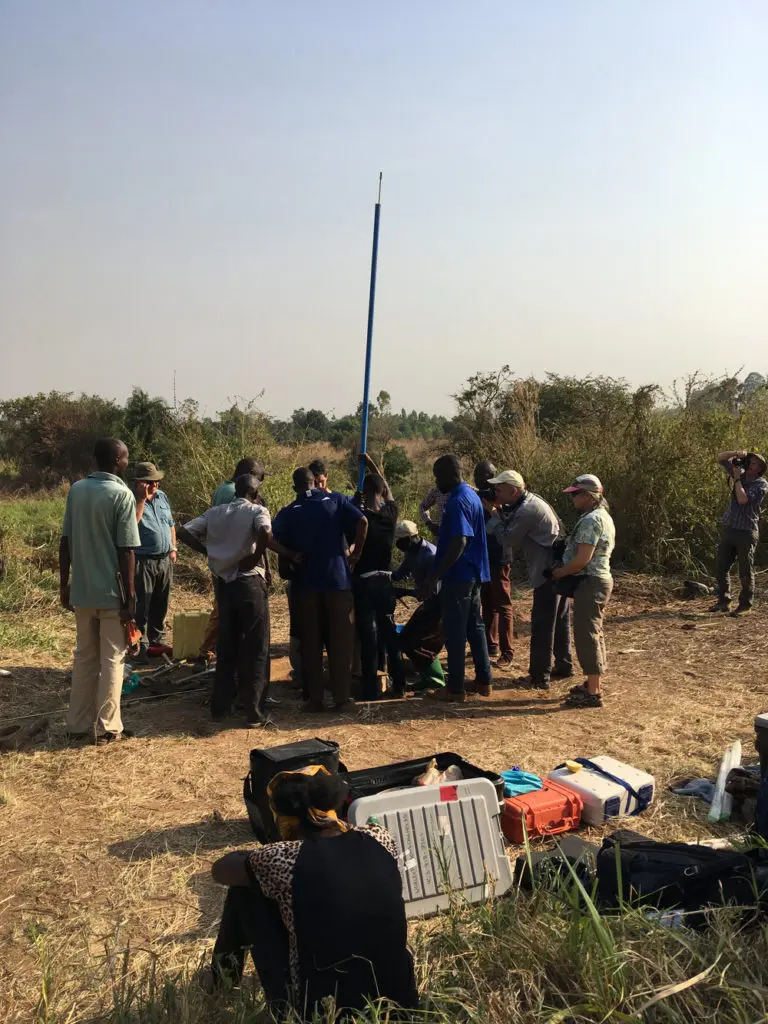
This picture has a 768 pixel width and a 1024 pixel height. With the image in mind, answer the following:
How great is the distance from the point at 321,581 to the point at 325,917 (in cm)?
388

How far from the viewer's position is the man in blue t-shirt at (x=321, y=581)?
20.8 feet

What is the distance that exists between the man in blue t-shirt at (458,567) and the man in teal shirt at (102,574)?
2.38 meters

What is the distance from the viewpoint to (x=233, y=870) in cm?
275

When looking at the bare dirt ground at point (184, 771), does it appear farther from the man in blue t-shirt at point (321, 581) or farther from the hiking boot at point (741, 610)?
the hiking boot at point (741, 610)

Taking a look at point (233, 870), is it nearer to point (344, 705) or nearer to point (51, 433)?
point (344, 705)

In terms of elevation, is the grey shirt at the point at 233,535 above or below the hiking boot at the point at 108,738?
above

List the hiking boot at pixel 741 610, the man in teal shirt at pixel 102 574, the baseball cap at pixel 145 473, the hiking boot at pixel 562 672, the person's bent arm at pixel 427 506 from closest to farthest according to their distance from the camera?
the man in teal shirt at pixel 102 574
the hiking boot at pixel 562 672
the baseball cap at pixel 145 473
the person's bent arm at pixel 427 506
the hiking boot at pixel 741 610

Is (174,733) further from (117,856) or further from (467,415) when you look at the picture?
(467,415)

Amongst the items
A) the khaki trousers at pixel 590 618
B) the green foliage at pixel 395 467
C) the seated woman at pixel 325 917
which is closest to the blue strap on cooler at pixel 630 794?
the khaki trousers at pixel 590 618

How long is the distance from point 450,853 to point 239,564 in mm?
3077

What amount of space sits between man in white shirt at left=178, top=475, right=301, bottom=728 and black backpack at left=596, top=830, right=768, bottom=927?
3222mm

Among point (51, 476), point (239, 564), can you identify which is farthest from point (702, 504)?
point (51, 476)

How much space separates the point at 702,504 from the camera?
12359mm

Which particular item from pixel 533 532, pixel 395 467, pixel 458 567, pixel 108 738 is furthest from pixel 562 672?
pixel 395 467
